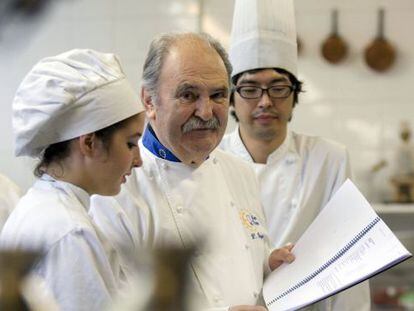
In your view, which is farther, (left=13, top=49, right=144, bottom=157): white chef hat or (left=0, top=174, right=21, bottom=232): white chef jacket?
(left=0, top=174, right=21, bottom=232): white chef jacket

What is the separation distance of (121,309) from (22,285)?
4 centimetres

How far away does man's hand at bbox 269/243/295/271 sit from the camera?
1251 mm

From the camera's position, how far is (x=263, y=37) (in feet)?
5.96

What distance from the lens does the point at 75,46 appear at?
9.13 feet

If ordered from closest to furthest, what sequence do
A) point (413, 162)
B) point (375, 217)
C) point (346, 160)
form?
point (375, 217), point (346, 160), point (413, 162)

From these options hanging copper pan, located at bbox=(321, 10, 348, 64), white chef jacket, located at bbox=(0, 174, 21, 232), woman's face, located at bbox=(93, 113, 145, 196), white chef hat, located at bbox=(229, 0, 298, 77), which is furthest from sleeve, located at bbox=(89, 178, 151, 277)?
hanging copper pan, located at bbox=(321, 10, 348, 64)

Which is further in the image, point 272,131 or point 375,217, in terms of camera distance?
point 272,131

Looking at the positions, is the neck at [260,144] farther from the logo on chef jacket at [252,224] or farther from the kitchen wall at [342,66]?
the kitchen wall at [342,66]

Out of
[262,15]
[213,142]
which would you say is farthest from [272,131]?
[213,142]

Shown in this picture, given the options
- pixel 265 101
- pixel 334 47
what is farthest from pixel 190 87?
pixel 334 47

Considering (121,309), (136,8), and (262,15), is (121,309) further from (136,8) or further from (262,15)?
(136,8)

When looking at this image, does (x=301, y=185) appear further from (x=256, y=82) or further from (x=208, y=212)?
(x=208, y=212)

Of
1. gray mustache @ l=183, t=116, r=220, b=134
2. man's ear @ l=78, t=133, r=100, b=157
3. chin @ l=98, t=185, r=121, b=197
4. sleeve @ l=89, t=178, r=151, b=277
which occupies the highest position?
man's ear @ l=78, t=133, r=100, b=157

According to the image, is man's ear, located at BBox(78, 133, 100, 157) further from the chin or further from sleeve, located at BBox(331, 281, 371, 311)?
sleeve, located at BBox(331, 281, 371, 311)
